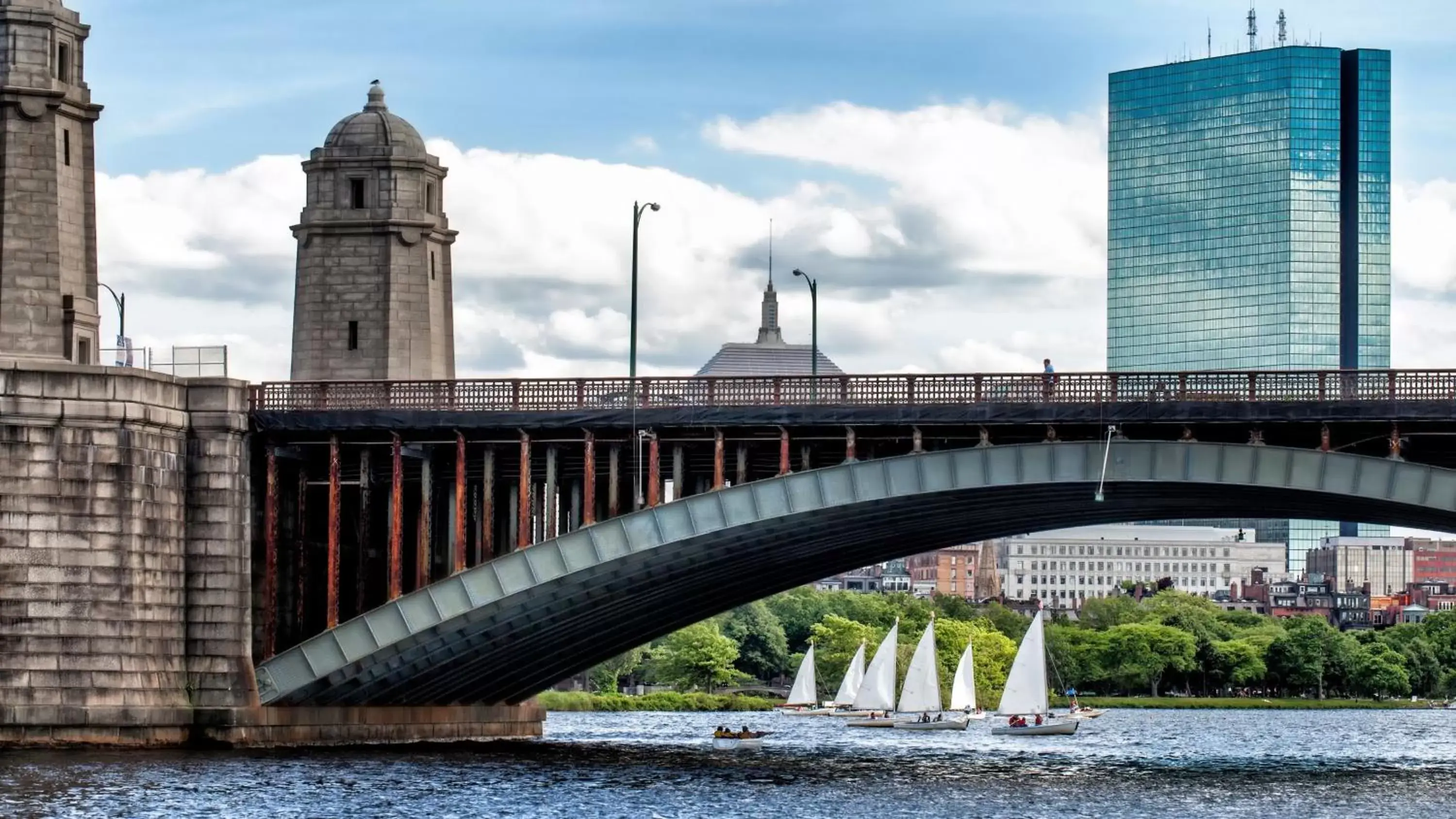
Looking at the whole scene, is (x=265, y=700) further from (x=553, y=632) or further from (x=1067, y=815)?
(x=1067, y=815)

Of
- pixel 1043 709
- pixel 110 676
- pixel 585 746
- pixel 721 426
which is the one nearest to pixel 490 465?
pixel 721 426

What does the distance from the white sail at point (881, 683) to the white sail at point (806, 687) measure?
73.4ft

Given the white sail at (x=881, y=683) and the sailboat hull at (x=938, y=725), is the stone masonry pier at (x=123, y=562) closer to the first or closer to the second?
the sailboat hull at (x=938, y=725)

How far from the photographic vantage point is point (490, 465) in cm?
8581

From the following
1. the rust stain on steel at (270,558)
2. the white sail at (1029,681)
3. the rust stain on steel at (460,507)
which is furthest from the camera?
the white sail at (1029,681)

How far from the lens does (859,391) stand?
273ft

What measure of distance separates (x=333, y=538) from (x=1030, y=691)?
53.1 meters

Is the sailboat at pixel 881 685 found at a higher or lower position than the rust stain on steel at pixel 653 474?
lower

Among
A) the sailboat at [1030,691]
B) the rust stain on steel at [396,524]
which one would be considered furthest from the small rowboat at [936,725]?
the rust stain on steel at [396,524]

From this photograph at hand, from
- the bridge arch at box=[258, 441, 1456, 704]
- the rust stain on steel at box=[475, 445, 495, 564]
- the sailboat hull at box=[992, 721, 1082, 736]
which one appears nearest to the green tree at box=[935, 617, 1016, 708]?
the sailboat hull at box=[992, 721, 1082, 736]

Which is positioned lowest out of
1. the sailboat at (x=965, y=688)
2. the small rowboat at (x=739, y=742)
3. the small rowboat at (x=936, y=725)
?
the small rowboat at (x=936, y=725)

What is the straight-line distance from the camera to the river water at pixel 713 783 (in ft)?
224

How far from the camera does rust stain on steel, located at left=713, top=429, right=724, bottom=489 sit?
8219 cm

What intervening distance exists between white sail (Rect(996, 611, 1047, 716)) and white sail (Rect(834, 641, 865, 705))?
35497mm
